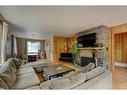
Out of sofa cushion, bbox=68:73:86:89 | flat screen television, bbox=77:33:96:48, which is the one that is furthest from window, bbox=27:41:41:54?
sofa cushion, bbox=68:73:86:89

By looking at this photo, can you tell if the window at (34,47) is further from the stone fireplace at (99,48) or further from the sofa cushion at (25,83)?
the sofa cushion at (25,83)

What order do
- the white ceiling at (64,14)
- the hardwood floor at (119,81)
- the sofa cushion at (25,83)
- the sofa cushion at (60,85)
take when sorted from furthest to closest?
the hardwood floor at (119,81) → the white ceiling at (64,14) → the sofa cushion at (25,83) → the sofa cushion at (60,85)

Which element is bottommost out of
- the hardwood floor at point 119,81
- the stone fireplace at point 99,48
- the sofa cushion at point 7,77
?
the hardwood floor at point 119,81

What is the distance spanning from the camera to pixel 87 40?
541cm

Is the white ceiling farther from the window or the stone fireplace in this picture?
the window

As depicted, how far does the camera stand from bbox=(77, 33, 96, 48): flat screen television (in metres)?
5.11

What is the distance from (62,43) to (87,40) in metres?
2.77

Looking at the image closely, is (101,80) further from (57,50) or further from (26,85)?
(57,50)

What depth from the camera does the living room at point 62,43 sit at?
2.42 m

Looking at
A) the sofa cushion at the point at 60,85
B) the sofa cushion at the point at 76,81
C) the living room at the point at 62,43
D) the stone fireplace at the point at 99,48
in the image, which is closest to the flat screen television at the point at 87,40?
the living room at the point at 62,43

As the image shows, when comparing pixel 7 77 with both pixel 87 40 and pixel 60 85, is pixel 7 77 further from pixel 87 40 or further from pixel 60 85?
pixel 87 40

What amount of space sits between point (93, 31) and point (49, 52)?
4.59 m

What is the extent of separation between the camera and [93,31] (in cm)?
502
